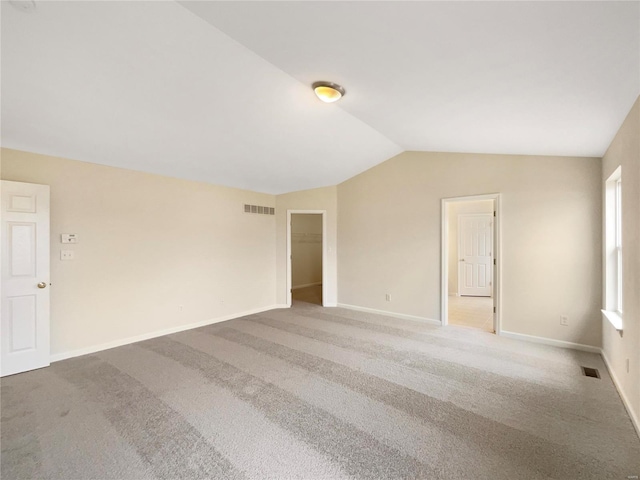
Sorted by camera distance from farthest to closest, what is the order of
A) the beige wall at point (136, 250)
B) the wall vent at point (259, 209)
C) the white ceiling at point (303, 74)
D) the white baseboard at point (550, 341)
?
1. the wall vent at point (259, 209)
2. the white baseboard at point (550, 341)
3. the beige wall at point (136, 250)
4. the white ceiling at point (303, 74)

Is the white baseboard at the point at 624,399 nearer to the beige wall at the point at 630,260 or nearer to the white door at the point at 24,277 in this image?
the beige wall at the point at 630,260

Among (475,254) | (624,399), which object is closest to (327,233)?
(475,254)

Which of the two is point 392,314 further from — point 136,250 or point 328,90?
point 136,250

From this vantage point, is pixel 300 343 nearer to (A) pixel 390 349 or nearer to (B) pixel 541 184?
(A) pixel 390 349

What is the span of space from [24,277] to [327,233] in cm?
436

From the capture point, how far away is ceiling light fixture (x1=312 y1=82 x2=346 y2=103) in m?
2.38

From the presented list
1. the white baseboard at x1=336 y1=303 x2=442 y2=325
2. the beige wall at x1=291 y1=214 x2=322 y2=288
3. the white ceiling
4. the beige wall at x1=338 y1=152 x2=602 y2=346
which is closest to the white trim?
the white baseboard at x1=336 y1=303 x2=442 y2=325

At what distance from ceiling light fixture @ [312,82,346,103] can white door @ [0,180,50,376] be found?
3071 mm

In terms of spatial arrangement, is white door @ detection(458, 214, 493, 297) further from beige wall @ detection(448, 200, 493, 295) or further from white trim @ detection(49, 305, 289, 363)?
white trim @ detection(49, 305, 289, 363)

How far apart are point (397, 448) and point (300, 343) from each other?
6.66 feet

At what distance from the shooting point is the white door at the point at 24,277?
283cm

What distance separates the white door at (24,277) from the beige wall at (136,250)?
0.53 feet

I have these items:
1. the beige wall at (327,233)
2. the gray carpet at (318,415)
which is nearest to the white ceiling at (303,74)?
the beige wall at (327,233)

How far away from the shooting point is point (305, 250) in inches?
337
